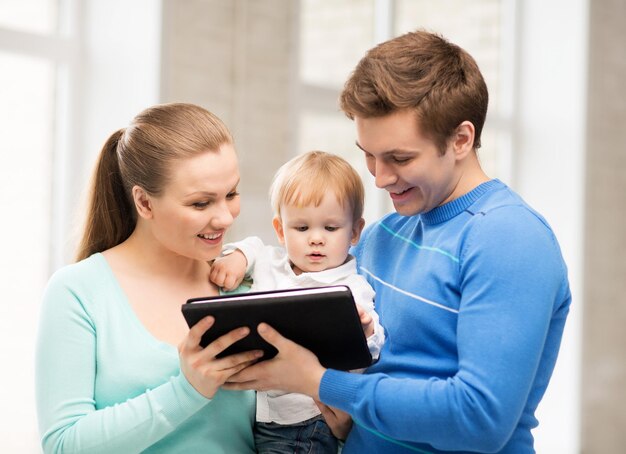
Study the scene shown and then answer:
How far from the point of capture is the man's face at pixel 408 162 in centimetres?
158

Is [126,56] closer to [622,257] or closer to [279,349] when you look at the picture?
[279,349]

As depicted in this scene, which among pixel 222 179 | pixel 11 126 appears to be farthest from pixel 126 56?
pixel 222 179

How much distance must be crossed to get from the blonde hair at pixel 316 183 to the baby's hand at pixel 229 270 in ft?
0.52

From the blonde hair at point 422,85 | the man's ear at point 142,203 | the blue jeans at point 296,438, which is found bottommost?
the blue jeans at point 296,438

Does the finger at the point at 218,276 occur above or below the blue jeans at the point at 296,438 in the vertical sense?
above

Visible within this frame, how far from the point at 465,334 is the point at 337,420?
1.62 ft

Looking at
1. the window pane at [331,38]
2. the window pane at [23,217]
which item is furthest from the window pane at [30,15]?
the window pane at [331,38]

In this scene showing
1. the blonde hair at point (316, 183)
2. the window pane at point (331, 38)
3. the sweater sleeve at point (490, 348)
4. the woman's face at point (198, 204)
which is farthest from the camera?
the window pane at point (331, 38)

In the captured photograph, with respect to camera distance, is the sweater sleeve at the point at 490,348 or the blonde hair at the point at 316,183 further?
the blonde hair at the point at 316,183

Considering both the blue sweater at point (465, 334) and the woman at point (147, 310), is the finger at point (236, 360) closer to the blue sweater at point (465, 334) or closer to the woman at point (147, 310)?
the woman at point (147, 310)

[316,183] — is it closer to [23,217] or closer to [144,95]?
[144,95]

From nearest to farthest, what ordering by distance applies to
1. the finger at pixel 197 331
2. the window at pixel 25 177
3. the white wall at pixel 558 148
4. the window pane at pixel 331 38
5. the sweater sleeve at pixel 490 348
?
the sweater sleeve at pixel 490 348, the finger at pixel 197 331, the window at pixel 25 177, the window pane at pixel 331 38, the white wall at pixel 558 148

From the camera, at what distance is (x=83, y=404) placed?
5.51 ft

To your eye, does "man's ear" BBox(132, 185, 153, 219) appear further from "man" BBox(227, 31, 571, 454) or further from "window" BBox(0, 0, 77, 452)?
"window" BBox(0, 0, 77, 452)
